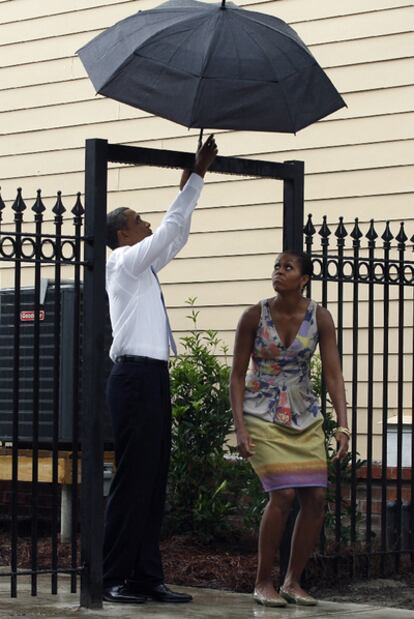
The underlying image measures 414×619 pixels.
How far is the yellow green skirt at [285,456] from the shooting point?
693cm

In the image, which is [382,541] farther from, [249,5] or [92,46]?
[249,5]

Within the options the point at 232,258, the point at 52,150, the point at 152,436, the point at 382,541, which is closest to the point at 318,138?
the point at 232,258

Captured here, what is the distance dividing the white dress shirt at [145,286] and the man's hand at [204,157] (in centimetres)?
5

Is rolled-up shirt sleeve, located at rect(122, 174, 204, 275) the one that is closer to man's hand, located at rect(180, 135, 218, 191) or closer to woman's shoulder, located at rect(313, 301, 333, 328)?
man's hand, located at rect(180, 135, 218, 191)

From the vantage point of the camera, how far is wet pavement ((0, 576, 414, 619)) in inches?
261

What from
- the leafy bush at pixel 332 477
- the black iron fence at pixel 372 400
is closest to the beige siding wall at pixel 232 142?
the black iron fence at pixel 372 400

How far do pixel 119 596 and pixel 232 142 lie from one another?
14.5 feet

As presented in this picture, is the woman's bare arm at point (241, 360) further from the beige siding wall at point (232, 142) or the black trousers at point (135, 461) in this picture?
the beige siding wall at point (232, 142)

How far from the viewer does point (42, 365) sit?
963 centimetres

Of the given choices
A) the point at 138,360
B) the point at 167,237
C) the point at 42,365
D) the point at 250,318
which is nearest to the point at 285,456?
the point at 250,318

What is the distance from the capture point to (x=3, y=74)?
1185cm

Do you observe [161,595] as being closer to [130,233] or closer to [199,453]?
[130,233]

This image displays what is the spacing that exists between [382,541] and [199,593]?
1140 mm

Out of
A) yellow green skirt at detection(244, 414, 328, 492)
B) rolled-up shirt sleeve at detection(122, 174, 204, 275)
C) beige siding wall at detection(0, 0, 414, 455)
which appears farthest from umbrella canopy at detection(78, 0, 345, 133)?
beige siding wall at detection(0, 0, 414, 455)
